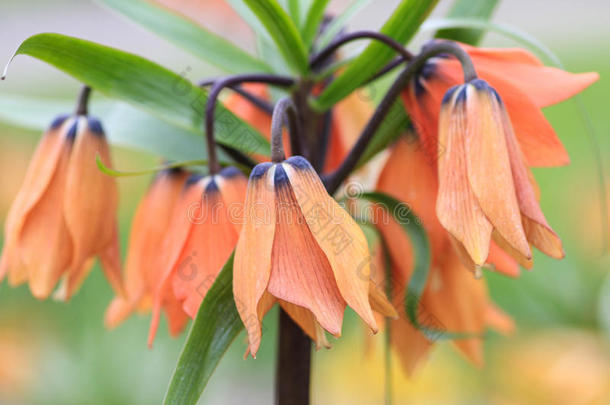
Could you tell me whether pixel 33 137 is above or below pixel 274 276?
below

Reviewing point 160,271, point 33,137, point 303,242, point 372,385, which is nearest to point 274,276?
point 303,242

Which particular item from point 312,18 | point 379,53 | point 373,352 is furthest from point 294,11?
point 373,352

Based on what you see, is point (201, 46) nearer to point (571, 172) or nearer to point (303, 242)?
point (303, 242)

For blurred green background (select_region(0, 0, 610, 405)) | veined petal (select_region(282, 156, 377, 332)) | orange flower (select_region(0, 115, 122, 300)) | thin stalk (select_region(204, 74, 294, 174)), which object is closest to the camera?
veined petal (select_region(282, 156, 377, 332))

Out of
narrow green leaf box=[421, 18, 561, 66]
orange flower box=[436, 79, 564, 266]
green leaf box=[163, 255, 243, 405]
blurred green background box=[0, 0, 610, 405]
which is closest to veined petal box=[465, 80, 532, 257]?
orange flower box=[436, 79, 564, 266]

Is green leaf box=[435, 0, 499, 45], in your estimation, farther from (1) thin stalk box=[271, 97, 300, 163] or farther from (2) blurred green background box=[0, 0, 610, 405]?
(2) blurred green background box=[0, 0, 610, 405]

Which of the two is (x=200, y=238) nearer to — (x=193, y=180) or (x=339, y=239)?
(x=193, y=180)

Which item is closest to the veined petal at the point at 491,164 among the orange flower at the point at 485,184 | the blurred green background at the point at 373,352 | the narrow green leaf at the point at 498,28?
the orange flower at the point at 485,184
